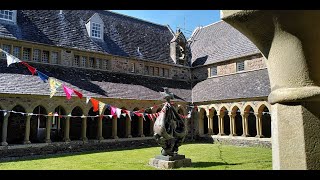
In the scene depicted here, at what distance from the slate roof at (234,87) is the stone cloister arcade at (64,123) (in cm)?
217

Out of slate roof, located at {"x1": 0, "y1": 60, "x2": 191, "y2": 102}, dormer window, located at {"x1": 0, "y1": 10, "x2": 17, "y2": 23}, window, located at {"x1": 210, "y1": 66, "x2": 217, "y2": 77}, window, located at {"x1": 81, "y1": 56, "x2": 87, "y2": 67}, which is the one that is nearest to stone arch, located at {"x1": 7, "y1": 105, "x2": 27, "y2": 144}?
slate roof, located at {"x1": 0, "y1": 60, "x2": 191, "y2": 102}

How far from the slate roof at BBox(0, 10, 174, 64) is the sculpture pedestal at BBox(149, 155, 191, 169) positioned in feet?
37.2

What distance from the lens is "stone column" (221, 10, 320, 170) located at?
1684mm

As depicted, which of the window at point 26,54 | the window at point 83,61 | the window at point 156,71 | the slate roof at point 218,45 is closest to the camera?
the window at point 26,54

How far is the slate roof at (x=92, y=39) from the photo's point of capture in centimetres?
1812

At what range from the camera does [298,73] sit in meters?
1.75

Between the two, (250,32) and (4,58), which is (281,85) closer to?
(250,32)

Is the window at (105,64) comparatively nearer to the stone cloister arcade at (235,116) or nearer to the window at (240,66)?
the stone cloister arcade at (235,116)

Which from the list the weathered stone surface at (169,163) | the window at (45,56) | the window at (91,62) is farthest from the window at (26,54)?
the weathered stone surface at (169,163)

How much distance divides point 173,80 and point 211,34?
6.36 m

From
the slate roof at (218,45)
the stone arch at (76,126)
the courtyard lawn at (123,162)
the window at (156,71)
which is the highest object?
the slate roof at (218,45)
